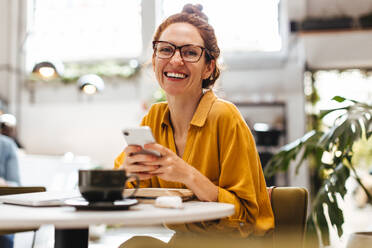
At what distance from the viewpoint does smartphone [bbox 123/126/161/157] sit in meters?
1.03

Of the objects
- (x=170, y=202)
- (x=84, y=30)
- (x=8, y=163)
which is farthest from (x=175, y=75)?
(x=84, y=30)

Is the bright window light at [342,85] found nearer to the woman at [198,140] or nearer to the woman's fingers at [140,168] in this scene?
the woman at [198,140]

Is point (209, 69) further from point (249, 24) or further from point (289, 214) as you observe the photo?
point (249, 24)

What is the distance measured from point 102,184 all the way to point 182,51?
2.17 ft

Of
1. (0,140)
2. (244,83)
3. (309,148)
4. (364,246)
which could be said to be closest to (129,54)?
(244,83)

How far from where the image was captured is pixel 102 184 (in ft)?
2.95

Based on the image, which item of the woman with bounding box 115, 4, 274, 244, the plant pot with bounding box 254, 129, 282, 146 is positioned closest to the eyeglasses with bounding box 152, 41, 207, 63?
the woman with bounding box 115, 4, 274, 244

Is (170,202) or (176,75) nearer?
(170,202)

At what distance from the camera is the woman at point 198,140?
1.13 metres

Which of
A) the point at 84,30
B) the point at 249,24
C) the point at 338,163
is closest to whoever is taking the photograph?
the point at 338,163

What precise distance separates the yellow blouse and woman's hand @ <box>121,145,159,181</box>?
0.70ft

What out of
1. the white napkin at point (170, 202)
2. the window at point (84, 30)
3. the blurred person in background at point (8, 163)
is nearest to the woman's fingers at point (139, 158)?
the white napkin at point (170, 202)

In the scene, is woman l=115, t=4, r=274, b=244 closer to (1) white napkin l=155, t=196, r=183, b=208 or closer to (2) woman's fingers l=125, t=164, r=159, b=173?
(2) woman's fingers l=125, t=164, r=159, b=173

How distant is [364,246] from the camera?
6.44 feet
